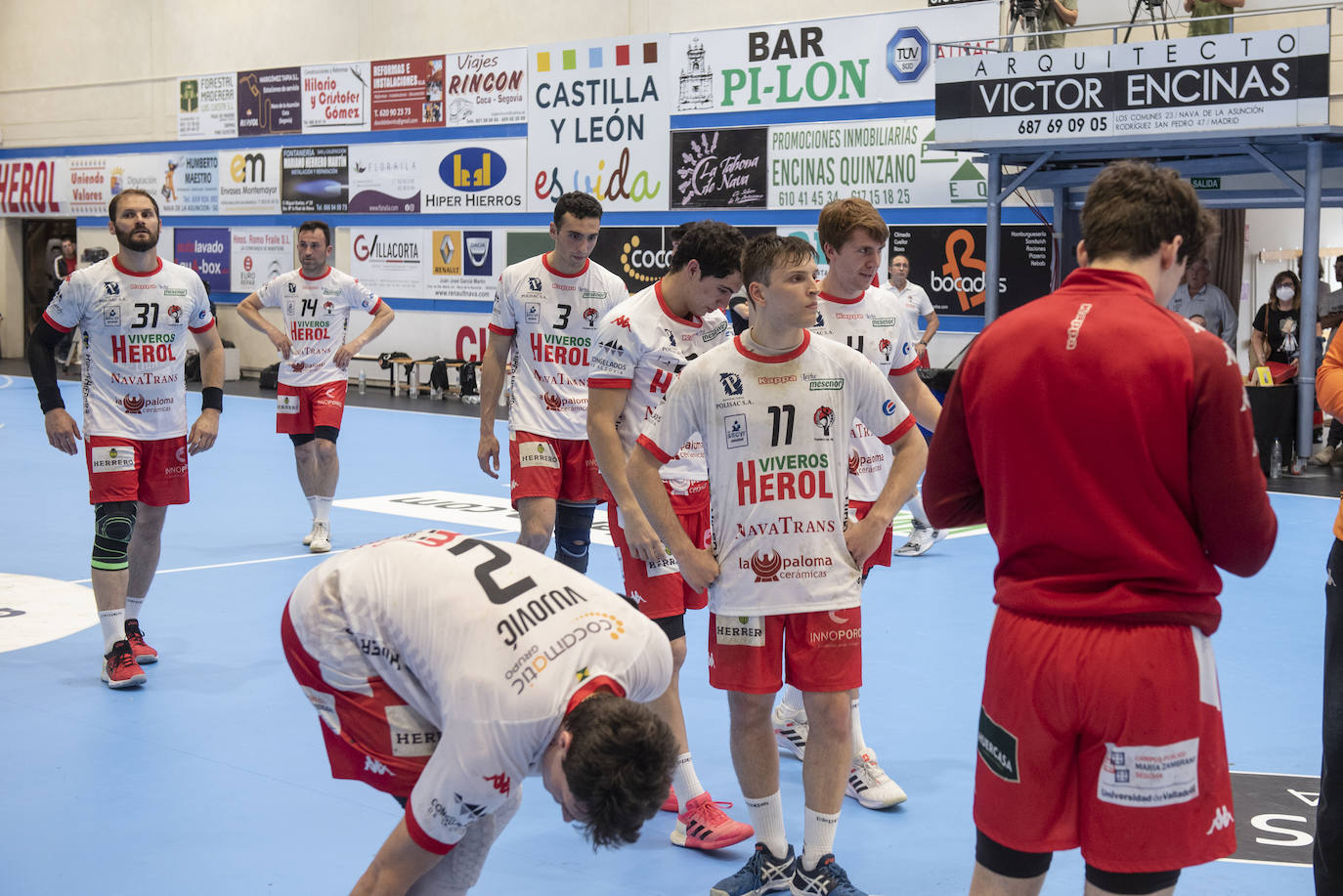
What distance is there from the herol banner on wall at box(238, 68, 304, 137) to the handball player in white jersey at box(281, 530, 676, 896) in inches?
838

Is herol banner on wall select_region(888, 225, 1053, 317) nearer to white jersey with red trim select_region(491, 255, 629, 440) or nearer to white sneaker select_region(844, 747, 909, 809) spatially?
white jersey with red trim select_region(491, 255, 629, 440)

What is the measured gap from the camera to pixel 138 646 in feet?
20.4

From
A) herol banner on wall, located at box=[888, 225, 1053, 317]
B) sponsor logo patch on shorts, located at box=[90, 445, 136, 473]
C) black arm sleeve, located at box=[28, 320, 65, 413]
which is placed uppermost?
herol banner on wall, located at box=[888, 225, 1053, 317]

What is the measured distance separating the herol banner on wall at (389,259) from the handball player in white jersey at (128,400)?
15168 mm

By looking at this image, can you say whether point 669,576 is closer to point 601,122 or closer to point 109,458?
point 109,458

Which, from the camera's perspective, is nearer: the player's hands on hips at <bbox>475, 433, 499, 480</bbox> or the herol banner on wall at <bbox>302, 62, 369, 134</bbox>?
the player's hands on hips at <bbox>475, 433, 499, 480</bbox>

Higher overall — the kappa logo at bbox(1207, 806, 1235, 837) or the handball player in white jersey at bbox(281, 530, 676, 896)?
the handball player in white jersey at bbox(281, 530, 676, 896)

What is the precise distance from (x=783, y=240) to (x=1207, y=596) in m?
1.65

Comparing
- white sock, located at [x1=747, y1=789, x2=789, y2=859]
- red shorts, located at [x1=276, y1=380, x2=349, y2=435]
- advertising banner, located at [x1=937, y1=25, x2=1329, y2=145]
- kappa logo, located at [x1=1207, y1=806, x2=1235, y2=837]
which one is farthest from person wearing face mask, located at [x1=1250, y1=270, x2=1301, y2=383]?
kappa logo, located at [x1=1207, y1=806, x2=1235, y2=837]

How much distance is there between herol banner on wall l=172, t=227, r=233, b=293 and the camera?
2372cm

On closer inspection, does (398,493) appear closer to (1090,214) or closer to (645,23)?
(1090,214)

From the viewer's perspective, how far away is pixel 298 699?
5742 mm

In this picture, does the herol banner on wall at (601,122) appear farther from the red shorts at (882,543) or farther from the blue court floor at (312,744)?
the red shorts at (882,543)

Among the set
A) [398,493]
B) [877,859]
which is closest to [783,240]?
[877,859]
